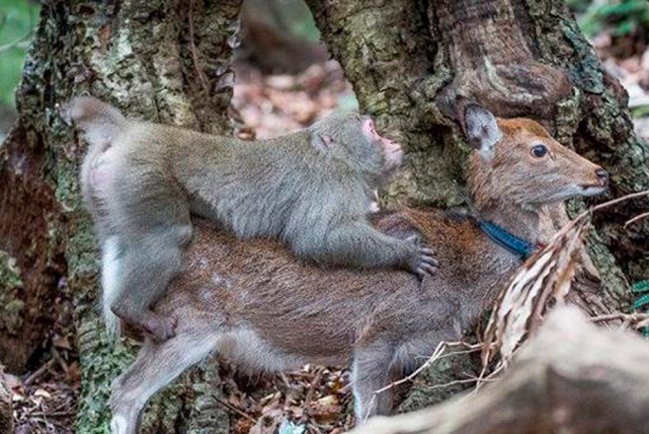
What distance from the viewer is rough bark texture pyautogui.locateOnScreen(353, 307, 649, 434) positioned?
11.7 feet

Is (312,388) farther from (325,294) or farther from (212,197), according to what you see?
(212,197)

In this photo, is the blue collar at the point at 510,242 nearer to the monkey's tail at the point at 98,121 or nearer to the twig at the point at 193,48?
the monkey's tail at the point at 98,121

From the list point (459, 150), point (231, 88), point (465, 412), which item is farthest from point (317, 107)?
point (465, 412)

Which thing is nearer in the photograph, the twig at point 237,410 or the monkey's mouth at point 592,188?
the monkey's mouth at point 592,188

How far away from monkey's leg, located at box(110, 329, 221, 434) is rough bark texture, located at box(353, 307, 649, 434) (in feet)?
10.8

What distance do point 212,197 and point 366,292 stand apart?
39.5 inches

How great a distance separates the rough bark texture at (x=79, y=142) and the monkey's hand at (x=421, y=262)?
1.65 meters

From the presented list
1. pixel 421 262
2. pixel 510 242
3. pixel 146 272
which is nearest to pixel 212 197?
pixel 146 272

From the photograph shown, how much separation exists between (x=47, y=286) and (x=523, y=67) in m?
3.67

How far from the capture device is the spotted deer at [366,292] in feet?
23.0

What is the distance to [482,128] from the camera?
283 inches

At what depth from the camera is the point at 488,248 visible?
727 centimetres

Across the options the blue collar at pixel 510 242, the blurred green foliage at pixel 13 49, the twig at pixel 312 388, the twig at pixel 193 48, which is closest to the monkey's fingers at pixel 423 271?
the blue collar at pixel 510 242

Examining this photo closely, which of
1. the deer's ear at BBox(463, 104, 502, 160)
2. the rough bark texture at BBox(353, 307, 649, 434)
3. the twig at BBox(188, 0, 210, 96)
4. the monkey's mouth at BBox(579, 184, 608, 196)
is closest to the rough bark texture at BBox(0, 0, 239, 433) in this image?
the twig at BBox(188, 0, 210, 96)
